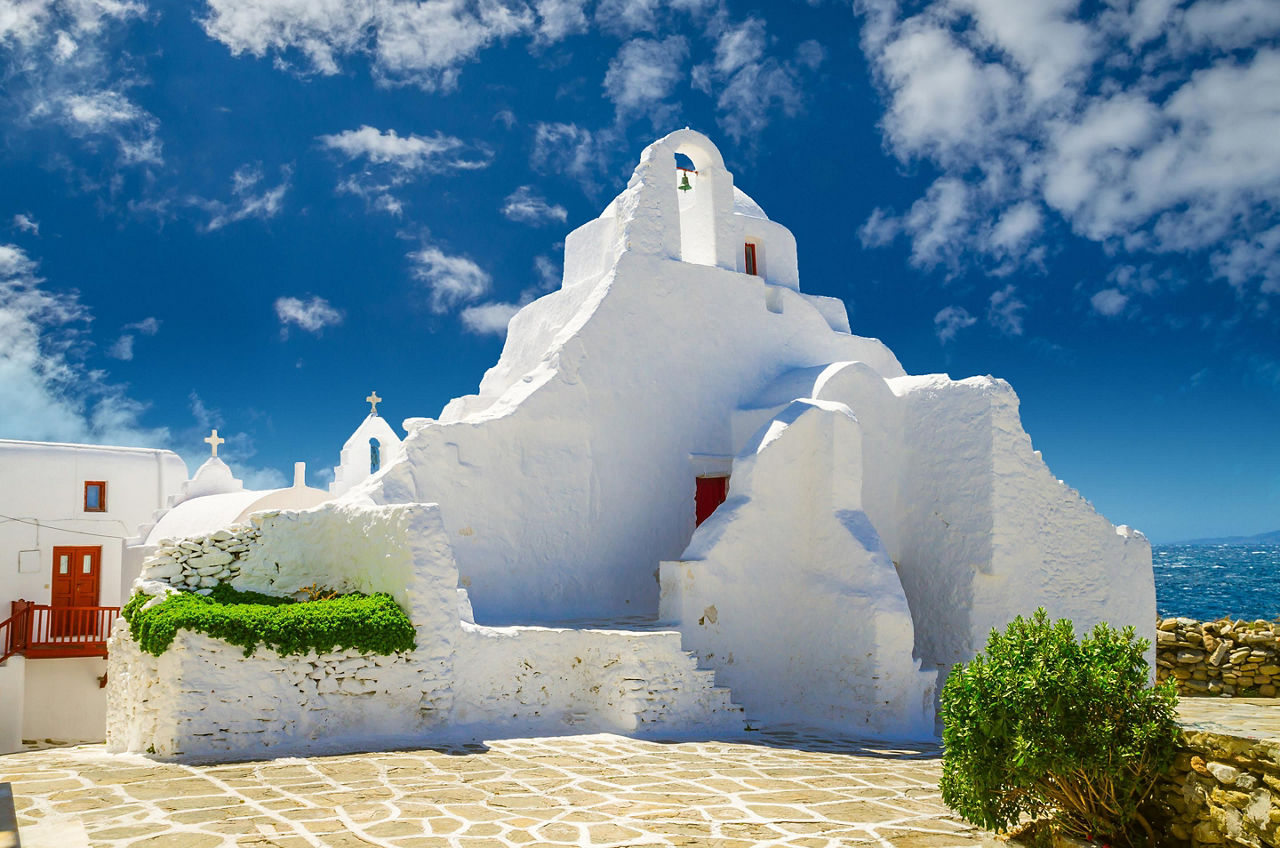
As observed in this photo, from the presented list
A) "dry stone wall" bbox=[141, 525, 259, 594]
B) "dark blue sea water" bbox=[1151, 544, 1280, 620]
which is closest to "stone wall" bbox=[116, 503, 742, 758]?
"dry stone wall" bbox=[141, 525, 259, 594]

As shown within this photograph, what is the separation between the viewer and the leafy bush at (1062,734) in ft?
19.0

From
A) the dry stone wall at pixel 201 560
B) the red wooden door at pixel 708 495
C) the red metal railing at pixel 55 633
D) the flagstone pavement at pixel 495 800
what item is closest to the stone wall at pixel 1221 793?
the flagstone pavement at pixel 495 800

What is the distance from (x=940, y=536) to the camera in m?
14.9

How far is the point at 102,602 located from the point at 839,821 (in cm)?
2149

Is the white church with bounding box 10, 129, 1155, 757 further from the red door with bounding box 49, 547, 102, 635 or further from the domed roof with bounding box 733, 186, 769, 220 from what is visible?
the red door with bounding box 49, 547, 102, 635

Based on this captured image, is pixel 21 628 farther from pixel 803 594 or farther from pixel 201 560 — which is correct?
pixel 803 594

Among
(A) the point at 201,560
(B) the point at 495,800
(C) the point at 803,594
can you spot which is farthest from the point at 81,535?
(B) the point at 495,800

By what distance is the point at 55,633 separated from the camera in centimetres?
2034

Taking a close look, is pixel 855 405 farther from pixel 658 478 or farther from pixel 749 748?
pixel 749 748

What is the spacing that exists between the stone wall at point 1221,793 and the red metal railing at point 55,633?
18.9m

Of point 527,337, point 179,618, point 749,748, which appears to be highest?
point 527,337

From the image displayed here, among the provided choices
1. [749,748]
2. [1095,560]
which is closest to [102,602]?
[749,748]

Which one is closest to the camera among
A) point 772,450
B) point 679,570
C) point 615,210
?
point 679,570

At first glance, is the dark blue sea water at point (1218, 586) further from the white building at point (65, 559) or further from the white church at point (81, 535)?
the white building at point (65, 559)
